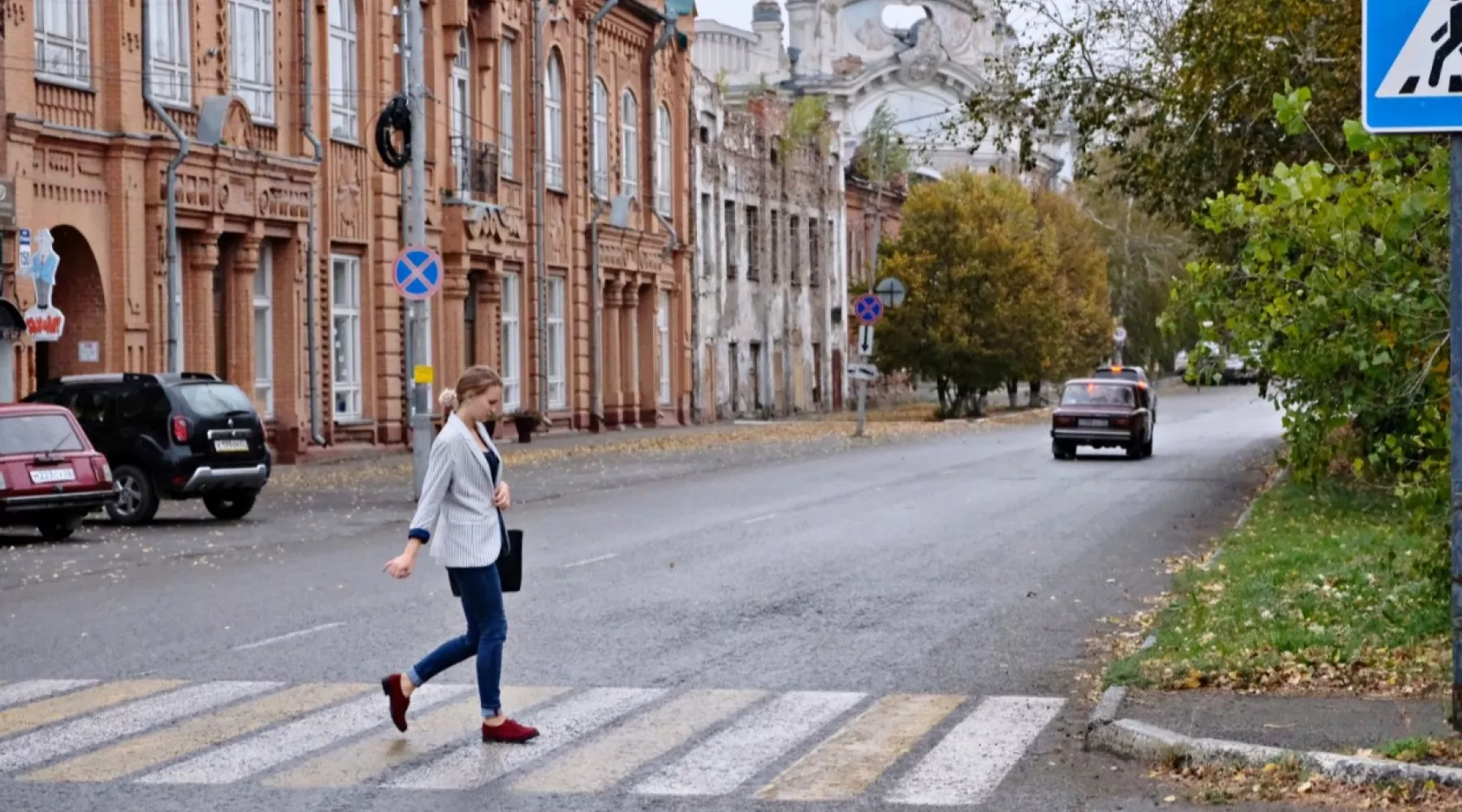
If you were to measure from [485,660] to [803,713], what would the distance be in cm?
169

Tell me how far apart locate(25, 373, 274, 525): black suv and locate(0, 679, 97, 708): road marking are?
1307cm

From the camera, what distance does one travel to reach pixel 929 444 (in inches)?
1881

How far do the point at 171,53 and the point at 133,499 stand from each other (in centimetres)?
1087

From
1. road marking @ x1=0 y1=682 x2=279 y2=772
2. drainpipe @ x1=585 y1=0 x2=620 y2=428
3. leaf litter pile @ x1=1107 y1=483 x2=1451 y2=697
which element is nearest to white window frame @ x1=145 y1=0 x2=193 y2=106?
drainpipe @ x1=585 y1=0 x2=620 y2=428

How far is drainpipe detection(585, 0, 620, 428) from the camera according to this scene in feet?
175

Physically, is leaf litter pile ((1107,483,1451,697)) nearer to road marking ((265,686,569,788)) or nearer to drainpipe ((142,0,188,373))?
road marking ((265,686,569,788))

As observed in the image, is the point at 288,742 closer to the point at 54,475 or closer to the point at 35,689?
the point at 35,689

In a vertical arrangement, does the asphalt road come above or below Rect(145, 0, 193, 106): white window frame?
below

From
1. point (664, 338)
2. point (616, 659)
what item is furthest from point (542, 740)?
point (664, 338)

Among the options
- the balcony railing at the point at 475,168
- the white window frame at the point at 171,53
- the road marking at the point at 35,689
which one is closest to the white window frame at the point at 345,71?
the balcony railing at the point at 475,168

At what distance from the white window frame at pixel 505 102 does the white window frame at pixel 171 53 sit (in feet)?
45.2

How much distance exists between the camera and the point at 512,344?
49.8 m

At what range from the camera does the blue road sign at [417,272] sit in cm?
2866

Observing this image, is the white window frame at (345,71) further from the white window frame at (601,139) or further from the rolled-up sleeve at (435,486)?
the rolled-up sleeve at (435,486)
